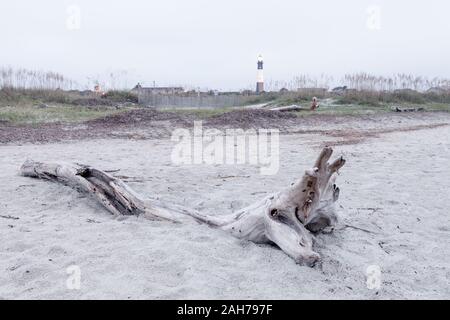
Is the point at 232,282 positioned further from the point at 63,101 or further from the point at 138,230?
the point at 63,101

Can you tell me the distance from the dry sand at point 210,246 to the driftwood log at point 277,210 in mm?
89

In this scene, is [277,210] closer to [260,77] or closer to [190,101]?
[190,101]

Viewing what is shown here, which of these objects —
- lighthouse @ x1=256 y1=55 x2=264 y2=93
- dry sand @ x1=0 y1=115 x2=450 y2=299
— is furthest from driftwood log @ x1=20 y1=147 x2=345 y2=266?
lighthouse @ x1=256 y1=55 x2=264 y2=93

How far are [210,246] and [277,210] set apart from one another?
533 millimetres

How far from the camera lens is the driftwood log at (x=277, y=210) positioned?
3.00 meters

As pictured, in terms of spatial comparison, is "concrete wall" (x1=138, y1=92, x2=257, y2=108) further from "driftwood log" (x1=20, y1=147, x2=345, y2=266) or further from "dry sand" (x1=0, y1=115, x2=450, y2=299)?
"driftwood log" (x1=20, y1=147, x2=345, y2=266)

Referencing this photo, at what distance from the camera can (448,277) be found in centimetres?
290

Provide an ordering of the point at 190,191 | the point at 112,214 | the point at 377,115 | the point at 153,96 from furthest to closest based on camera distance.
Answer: the point at 153,96 → the point at 377,115 → the point at 190,191 → the point at 112,214

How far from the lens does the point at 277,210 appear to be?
10.3 ft
